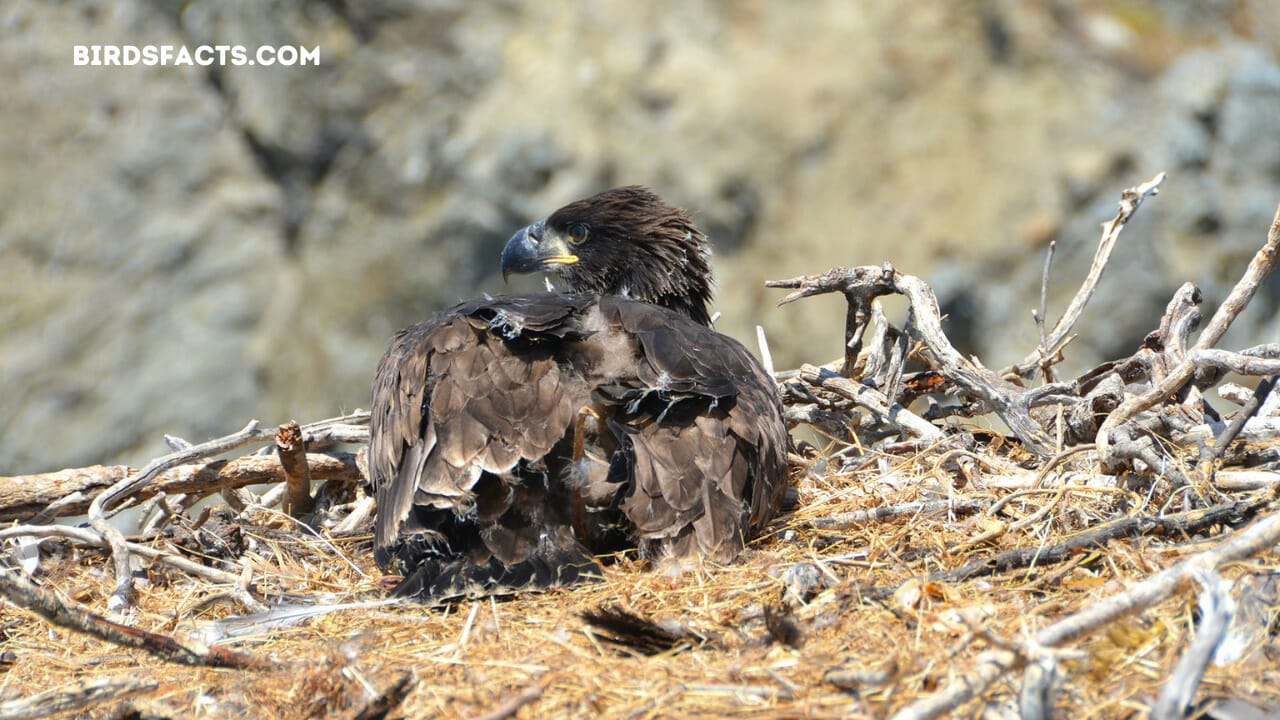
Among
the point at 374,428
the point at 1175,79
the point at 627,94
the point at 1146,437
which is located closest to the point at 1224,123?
the point at 1175,79

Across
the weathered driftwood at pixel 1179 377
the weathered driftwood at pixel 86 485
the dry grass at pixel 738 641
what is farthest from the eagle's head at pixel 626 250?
the weathered driftwood at pixel 1179 377

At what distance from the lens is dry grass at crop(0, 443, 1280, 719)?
2043 mm

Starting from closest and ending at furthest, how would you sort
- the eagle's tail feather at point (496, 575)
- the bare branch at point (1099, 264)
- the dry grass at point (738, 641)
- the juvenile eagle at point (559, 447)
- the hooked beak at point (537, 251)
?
the dry grass at point (738, 641), the eagle's tail feather at point (496, 575), the juvenile eagle at point (559, 447), the bare branch at point (1099, 264), the hooked beak at point (537, 251)

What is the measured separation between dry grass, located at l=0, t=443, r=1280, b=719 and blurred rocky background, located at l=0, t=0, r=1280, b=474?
27.8 ft

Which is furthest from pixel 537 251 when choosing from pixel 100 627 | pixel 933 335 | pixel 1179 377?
pixel 100 627

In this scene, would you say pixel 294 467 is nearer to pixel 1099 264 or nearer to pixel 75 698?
Answer: pixel 75 698

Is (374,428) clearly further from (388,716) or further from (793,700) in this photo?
(793,700)

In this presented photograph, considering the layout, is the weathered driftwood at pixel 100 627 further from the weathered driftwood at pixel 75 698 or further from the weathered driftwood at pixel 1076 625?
the weathered driftwood at pixel 1076 625

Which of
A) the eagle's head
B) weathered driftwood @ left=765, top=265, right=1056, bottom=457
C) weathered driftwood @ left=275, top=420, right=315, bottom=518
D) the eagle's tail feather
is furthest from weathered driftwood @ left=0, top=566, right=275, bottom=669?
the eagle's head

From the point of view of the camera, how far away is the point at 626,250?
493cm

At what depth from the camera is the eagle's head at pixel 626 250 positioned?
4.89 metres

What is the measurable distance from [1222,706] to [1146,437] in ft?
4.60

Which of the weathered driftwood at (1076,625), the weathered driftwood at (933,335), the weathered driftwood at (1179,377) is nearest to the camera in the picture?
the weathered driftwood at (1076,625)

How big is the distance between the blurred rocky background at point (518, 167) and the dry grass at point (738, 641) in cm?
848
